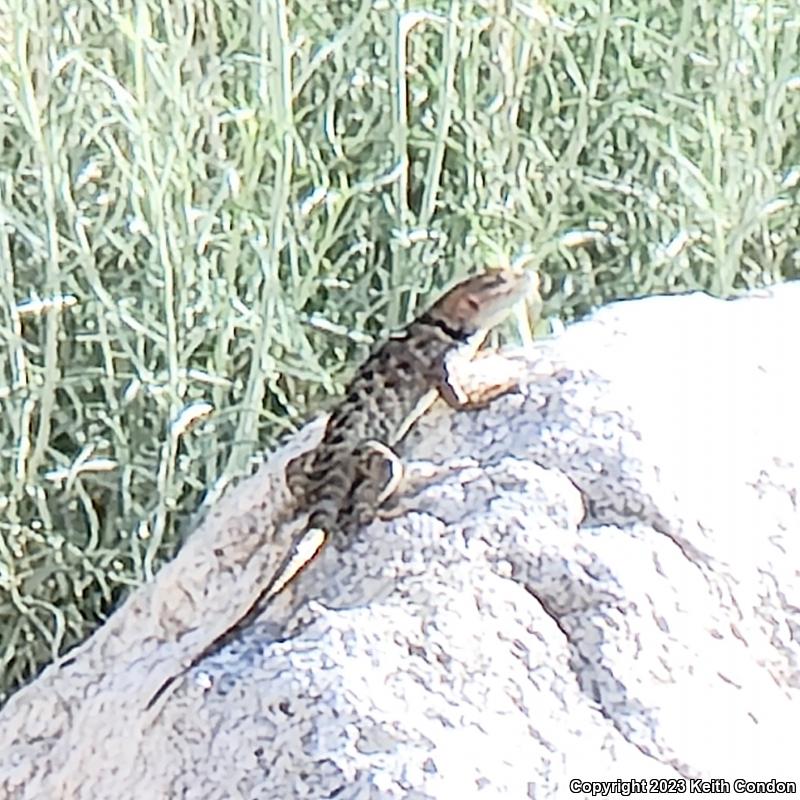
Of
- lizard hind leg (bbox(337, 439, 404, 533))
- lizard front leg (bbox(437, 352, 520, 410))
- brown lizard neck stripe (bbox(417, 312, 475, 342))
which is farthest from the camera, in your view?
brown lizard neck stripe (bbox(417, 312, 475, 342))

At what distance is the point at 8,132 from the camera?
2389 mm

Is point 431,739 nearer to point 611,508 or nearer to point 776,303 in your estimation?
point 611,508

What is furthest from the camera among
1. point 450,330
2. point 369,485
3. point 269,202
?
point 269,202

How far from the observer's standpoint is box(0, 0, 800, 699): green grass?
2.29 m

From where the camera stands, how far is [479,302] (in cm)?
217

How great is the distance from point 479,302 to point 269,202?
0.43m

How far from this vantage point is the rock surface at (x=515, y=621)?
153 centimetres

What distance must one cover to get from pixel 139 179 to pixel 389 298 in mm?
426

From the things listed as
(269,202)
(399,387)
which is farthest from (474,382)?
(269,202)
